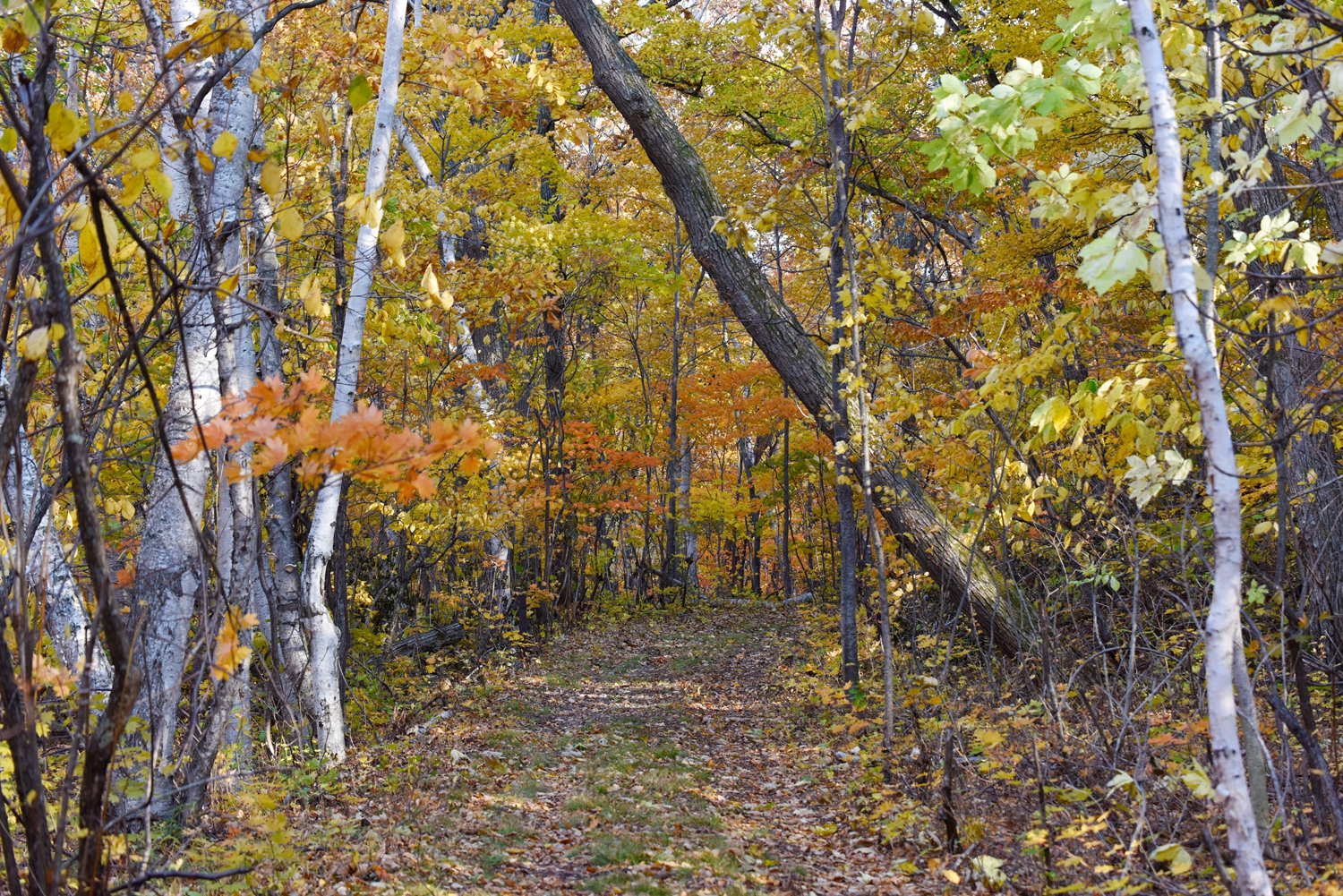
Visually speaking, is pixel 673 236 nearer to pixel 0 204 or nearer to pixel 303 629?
pixel 303 629

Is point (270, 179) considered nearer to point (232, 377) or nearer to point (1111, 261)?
point (1111, 261)

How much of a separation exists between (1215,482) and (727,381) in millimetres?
12367

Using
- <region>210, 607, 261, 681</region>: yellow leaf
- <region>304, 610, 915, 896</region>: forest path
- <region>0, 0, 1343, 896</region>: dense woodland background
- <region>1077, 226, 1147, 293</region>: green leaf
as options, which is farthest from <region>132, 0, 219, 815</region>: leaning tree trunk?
<region>1077, 226, 1147, 293</region>: green leaf

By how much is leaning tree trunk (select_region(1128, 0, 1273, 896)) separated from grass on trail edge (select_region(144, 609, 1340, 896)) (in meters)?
0.35

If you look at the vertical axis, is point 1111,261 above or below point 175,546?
above

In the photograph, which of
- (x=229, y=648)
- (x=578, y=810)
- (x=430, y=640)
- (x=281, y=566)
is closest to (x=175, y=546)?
(x=281, y=566)

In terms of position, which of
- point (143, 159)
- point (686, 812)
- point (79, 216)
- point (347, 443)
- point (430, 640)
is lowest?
point (686, 812)

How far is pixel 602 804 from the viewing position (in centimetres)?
554

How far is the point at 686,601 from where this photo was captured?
17.4 meters

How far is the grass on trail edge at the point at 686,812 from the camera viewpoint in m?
3.84

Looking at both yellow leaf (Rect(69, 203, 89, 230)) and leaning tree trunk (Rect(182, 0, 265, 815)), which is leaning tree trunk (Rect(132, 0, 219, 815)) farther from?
yellow leaf (Rect(69, 203, 89, 230))

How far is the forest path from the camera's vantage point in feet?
14.0

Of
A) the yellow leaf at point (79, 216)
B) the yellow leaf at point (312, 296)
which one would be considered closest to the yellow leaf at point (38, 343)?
the yellow leaf at point (79, 216)

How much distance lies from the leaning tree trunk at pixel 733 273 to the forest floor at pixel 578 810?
1.86 metres
